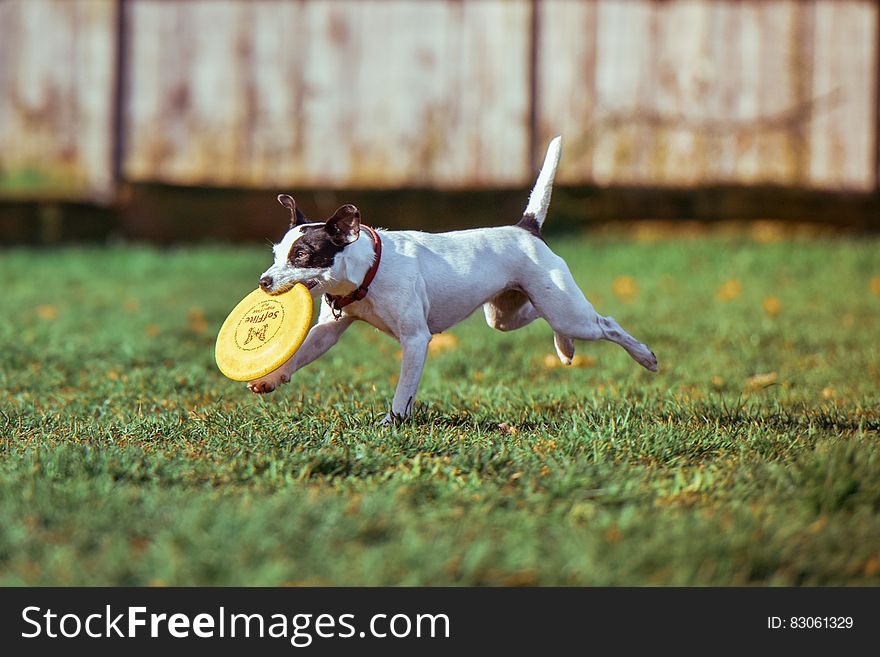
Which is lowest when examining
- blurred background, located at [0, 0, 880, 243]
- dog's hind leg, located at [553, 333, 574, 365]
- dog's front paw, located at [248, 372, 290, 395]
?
dog's front paw, located at [248, 372, 290, 395]

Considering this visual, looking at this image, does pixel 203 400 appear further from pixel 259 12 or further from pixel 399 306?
pixel 259 12

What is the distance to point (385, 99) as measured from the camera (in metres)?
9.57

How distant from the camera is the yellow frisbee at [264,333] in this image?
3930 millimetres

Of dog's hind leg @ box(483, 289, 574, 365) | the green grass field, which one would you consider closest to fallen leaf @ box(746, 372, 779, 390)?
the green grass field

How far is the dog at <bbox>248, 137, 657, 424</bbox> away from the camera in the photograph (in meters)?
3.95

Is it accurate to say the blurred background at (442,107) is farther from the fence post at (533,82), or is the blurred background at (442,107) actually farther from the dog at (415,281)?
the dog at (415,281)

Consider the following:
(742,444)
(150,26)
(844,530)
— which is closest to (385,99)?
(150,26)

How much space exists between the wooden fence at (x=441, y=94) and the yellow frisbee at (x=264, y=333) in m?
5.36

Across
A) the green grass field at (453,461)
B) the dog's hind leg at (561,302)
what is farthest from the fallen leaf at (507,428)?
the dog's hind leg at (561,302)

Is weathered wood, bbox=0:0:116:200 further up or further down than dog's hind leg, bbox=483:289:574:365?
further up

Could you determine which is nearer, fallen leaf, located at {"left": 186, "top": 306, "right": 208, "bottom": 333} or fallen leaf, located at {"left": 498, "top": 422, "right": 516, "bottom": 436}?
fallen leaf, located at {"left": 498, "top": 422, "right": 516, "bottom": 436}

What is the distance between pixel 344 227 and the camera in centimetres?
390

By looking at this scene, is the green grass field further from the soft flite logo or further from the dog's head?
the dog's head

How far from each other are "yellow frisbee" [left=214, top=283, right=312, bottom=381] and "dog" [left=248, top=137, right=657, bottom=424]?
8 centimetres
